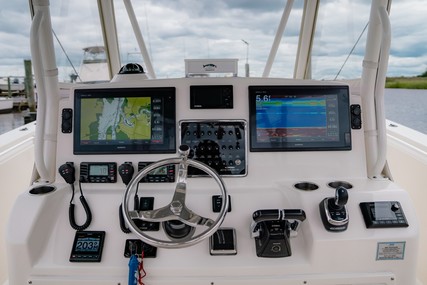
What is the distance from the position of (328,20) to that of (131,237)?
2612mm

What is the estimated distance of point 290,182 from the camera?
5.08ft

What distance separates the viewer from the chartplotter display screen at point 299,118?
5.15 feet

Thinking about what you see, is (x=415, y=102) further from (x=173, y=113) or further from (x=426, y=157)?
(x=173, y=113)

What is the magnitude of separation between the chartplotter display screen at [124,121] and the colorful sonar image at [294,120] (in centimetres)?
41

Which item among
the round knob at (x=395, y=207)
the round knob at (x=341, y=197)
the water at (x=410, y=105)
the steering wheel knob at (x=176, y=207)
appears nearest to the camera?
the steering wheel knob at (x=176, y=207)

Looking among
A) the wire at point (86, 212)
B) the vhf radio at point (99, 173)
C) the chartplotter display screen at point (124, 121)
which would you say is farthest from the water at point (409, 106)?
the wire at point (86, 212)

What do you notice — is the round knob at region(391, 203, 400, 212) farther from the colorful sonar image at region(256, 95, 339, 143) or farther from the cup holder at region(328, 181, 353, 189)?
the colorful sonar image at region(256, 95, 339, 143)

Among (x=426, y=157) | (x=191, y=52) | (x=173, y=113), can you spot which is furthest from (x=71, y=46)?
(x=426, y=157)

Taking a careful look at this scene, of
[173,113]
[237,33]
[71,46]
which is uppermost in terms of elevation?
[237,33]

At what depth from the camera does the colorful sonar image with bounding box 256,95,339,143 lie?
157 cm

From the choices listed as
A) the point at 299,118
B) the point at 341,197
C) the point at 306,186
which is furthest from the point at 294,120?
the point at 341,197

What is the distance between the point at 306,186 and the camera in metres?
1.49

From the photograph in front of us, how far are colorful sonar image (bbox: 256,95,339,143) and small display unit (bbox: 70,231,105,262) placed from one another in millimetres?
769

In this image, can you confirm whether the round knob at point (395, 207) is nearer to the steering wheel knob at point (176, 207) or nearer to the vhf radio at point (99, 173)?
the steering wheel knob at point (176, 207)
